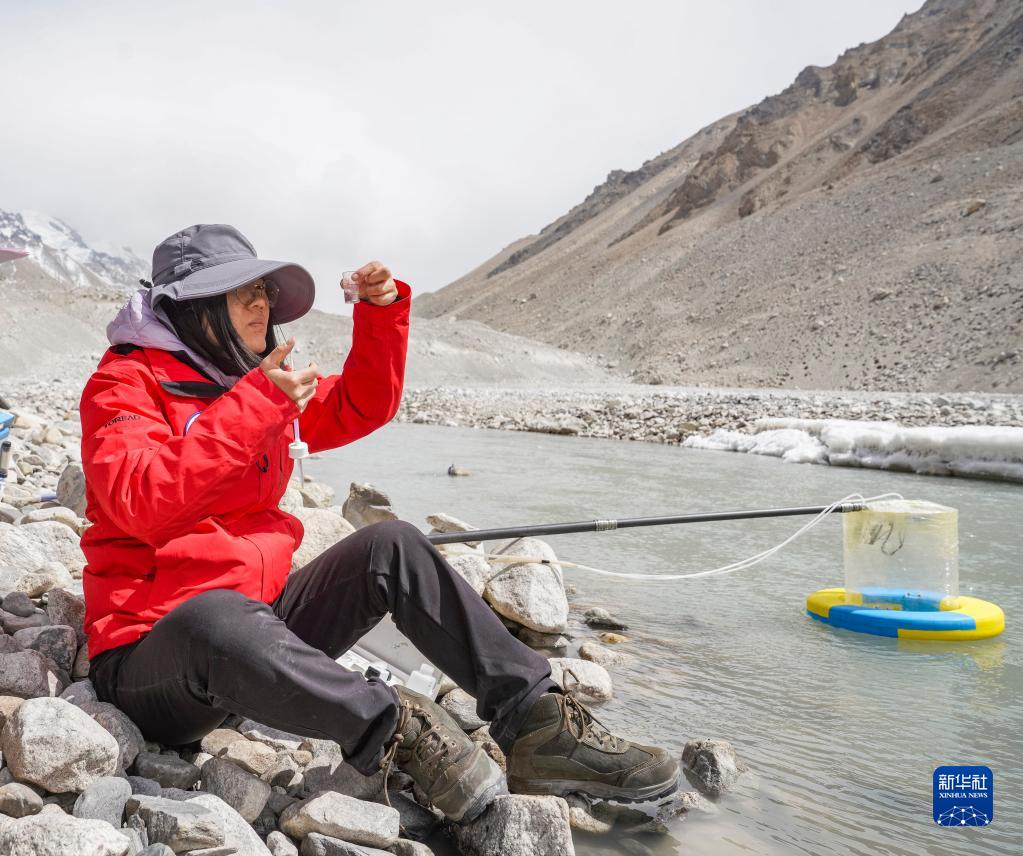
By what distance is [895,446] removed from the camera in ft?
33.7

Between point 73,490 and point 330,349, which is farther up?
point 330,349

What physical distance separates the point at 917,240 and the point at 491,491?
3392 centimetres

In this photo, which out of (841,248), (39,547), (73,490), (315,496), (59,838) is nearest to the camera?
(59,838)

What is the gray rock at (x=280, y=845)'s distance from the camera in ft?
5.56

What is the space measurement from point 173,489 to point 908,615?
3.01 metres

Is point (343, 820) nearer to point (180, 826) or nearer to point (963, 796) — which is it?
point (180, 826)

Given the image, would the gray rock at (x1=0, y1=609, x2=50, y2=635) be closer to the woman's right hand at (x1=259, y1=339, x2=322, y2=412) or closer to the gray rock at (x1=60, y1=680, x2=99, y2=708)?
the gray rock at (x1=60, y1=680, x2=99, y2=708)

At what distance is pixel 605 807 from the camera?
6.91 feet

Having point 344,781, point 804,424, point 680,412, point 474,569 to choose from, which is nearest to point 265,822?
point 344,781

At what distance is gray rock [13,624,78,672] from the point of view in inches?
89.0

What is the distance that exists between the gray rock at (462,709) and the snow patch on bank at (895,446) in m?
8.26

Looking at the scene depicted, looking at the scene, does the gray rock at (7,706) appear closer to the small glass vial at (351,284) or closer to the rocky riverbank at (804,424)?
the small glass vial at (351,284)

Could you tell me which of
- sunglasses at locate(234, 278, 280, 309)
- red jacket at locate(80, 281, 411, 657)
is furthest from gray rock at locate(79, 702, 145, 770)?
sunglasses at locate(234, 278, 280, 309)

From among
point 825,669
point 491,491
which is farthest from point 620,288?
point 825,669
